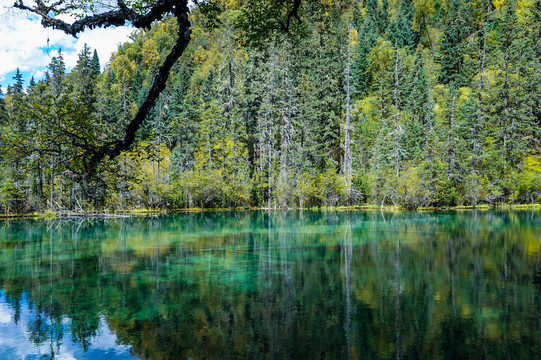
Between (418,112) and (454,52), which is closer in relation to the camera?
(418,112)

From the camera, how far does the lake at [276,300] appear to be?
6.84 metres

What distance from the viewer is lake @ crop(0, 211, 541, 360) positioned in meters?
6.84

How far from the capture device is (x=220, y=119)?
159 feet

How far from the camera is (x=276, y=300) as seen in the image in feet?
31.2

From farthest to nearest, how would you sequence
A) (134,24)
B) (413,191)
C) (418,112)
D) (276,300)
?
(418,112) < (413,191) < (276,300) < (134,24)

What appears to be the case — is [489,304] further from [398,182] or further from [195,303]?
[398,182]

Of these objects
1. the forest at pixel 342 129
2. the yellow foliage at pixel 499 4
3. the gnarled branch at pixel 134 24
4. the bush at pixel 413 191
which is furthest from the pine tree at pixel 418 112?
the gnarled branch at pixel 134 24

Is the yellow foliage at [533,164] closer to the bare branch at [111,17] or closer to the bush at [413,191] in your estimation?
the bush at [413,191]

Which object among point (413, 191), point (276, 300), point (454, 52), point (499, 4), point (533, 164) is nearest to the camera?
point (276, 300)

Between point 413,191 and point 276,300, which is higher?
point 413,191

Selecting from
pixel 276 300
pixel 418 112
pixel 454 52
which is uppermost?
pixel 454 52

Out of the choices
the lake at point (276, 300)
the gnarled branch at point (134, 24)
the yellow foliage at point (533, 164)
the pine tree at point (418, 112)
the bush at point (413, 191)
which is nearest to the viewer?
the gnarled branch at point (134, 24)

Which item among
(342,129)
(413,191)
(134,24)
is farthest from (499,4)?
(134,24)

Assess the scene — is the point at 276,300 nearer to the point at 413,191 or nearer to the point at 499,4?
the point at 413,191
